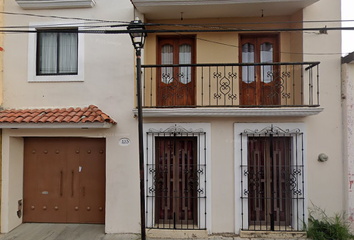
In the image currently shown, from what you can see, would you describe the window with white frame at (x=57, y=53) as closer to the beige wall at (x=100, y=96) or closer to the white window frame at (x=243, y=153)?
the beige wall at (x=100, y=96)

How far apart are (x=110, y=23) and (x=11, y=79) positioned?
2.93 metres

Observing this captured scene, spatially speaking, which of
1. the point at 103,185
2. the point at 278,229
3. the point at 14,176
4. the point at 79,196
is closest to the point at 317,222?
the point at 278,229

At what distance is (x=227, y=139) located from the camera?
574 cm

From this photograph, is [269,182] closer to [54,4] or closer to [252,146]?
[252,146]

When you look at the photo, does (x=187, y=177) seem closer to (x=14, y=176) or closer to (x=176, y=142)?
(x=176, y=142)

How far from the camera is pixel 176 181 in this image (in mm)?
5895

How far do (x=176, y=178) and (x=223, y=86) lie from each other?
2647mm

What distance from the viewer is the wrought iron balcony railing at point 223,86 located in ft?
20.1

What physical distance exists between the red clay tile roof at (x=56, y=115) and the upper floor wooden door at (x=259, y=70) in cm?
362

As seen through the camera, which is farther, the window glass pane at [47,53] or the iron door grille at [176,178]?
the window glass pane at [47,53]

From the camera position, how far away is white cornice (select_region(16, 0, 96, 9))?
5883mm

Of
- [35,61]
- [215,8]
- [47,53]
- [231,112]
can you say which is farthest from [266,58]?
[35,61]

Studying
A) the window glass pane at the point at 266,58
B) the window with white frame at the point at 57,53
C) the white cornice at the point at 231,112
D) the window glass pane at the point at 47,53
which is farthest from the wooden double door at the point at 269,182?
the window glass pane at the point at 47,53

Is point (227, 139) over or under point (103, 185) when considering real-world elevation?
over
